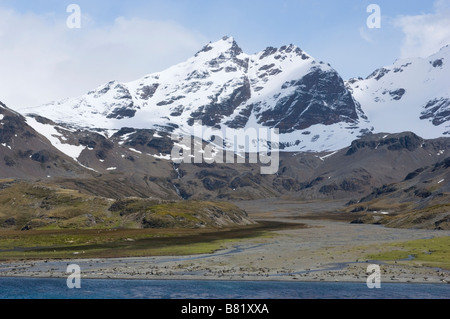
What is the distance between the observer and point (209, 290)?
63031mm

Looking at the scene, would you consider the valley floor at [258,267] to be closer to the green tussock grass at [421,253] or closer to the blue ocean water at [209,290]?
the green tussock grass at [421,253]

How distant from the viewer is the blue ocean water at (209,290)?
58.6 m

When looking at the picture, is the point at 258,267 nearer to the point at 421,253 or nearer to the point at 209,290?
the point at 209,290

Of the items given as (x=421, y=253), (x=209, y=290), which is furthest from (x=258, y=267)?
(x=421, y=253)

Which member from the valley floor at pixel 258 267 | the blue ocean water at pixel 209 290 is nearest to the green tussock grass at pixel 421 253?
the valley floor at pixel 258 267

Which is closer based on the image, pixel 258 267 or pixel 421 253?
pixel 258 267

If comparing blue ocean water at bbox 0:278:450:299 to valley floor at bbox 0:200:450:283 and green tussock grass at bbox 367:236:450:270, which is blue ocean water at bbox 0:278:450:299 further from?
green tussock grass at bbox 367:236:450:270

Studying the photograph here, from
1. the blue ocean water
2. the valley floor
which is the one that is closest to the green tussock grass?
the valley floor

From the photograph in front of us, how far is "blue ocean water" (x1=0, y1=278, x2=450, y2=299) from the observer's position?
58.6 m

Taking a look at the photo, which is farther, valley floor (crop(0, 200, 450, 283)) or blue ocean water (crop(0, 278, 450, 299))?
valley floor (crop(0, 200, 450, 283))

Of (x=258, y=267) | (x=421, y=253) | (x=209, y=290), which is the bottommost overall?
(x=209, y=290)
